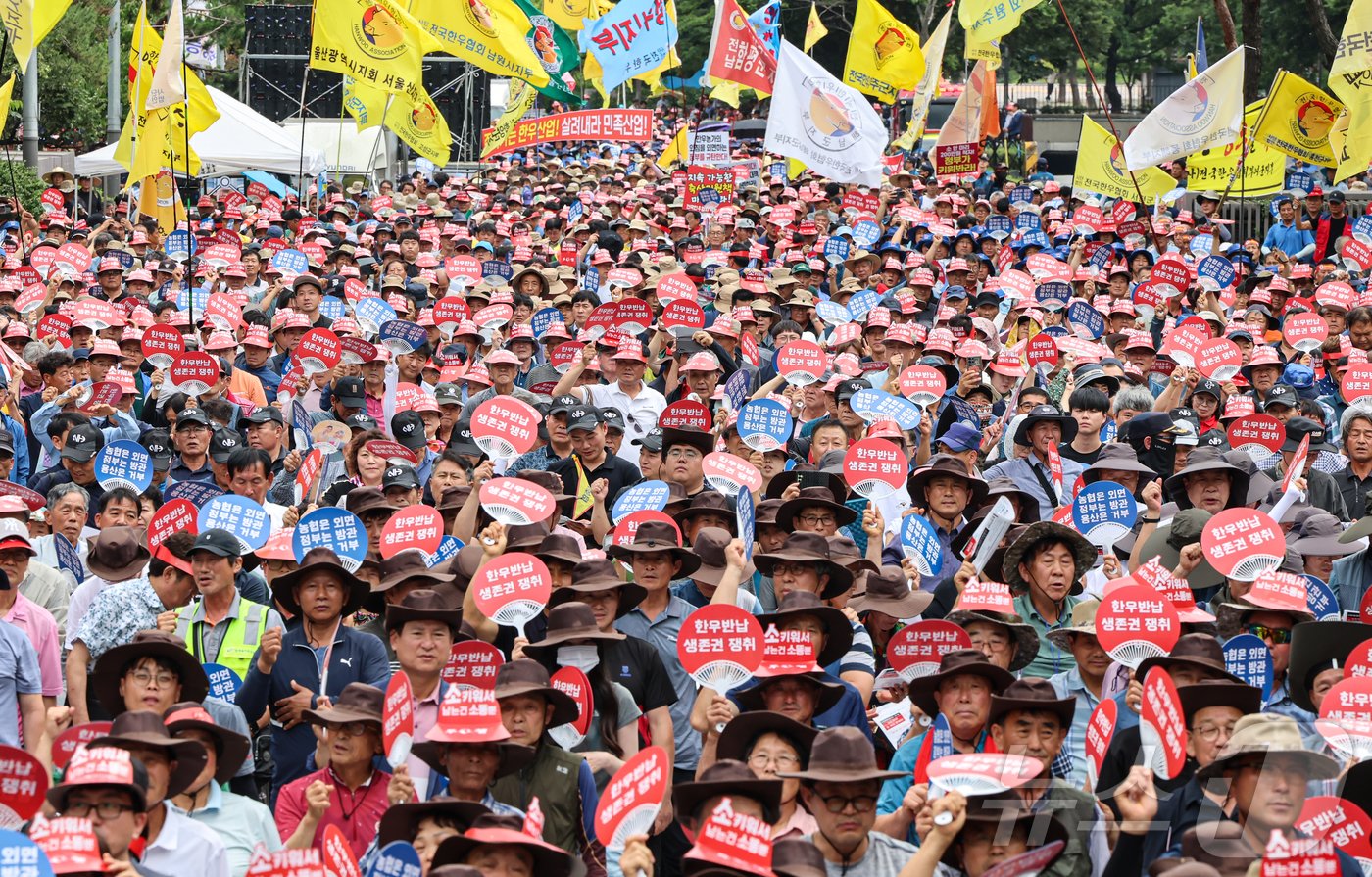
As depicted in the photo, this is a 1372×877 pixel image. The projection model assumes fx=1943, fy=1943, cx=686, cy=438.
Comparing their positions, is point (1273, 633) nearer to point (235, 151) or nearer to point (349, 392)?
point (349, 392)

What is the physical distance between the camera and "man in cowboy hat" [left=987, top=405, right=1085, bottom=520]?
395 inches

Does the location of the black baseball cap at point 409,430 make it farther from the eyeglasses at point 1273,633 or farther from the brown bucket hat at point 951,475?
the eyeglasses at point 1273,633

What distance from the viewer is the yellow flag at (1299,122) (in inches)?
705

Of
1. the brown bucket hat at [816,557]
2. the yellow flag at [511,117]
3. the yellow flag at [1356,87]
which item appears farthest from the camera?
the yellow flag at [511,117]

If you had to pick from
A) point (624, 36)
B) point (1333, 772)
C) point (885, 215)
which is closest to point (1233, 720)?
point (1333, 772)

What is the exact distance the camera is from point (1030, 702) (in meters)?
6.03

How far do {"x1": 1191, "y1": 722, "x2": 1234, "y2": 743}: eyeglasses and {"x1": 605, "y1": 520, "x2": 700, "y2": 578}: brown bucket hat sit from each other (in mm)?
2435

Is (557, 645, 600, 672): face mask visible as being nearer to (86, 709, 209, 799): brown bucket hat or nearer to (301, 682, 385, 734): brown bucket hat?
(301, 682, 385, 734): brown bucket hat

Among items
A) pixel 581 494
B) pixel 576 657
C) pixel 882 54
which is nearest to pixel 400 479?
pixel 581 494

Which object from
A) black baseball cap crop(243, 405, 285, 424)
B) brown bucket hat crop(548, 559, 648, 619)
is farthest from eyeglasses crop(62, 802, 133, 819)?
black baseball cap crop(243, 405, 285, 424)

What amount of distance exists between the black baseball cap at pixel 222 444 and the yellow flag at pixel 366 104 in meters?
9.27

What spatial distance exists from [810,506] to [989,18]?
1402 cm

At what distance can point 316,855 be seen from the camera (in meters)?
4.93

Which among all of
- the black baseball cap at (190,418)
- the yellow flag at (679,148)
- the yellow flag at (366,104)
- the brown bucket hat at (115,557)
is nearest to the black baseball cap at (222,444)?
the black baseball cap at (190,418)
